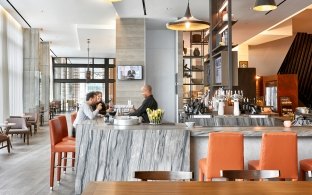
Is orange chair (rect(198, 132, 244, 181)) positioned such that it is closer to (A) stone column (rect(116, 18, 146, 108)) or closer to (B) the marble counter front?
(B) the marble counter front

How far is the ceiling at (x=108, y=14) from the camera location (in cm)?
989

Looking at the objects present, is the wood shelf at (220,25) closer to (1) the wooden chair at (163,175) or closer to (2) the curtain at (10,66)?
(1) the wooden chair at (163,175)

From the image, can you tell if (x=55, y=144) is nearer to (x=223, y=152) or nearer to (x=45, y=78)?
(x=223, y=152)

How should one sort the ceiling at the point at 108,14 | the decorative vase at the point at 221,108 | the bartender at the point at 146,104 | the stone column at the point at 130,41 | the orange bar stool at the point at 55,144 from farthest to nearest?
the stone column at the point at 130,41, the ceiling at the point at 108,14, the bartender at the point at 146,104, the decorative vase at the point at 221,108, the orange bar stool at the point at 55,144

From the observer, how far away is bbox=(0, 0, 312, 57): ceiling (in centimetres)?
989

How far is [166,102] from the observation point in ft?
41.2

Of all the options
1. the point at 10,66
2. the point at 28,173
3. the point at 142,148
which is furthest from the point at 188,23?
the point at 10,66

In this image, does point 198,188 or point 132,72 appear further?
point 132,72

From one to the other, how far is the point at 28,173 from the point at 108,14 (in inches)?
282

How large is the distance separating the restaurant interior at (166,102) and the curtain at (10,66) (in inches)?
1.7

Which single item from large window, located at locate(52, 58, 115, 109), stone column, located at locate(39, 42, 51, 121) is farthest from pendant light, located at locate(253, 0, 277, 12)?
large window, located at locate(52, 58, 115, 109)

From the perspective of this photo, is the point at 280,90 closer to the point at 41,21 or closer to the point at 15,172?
the point at 41,21

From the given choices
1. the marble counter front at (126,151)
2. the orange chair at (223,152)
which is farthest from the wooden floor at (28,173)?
the orange chair at (223,152)

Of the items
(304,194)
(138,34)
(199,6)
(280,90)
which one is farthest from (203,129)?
(280,90)
